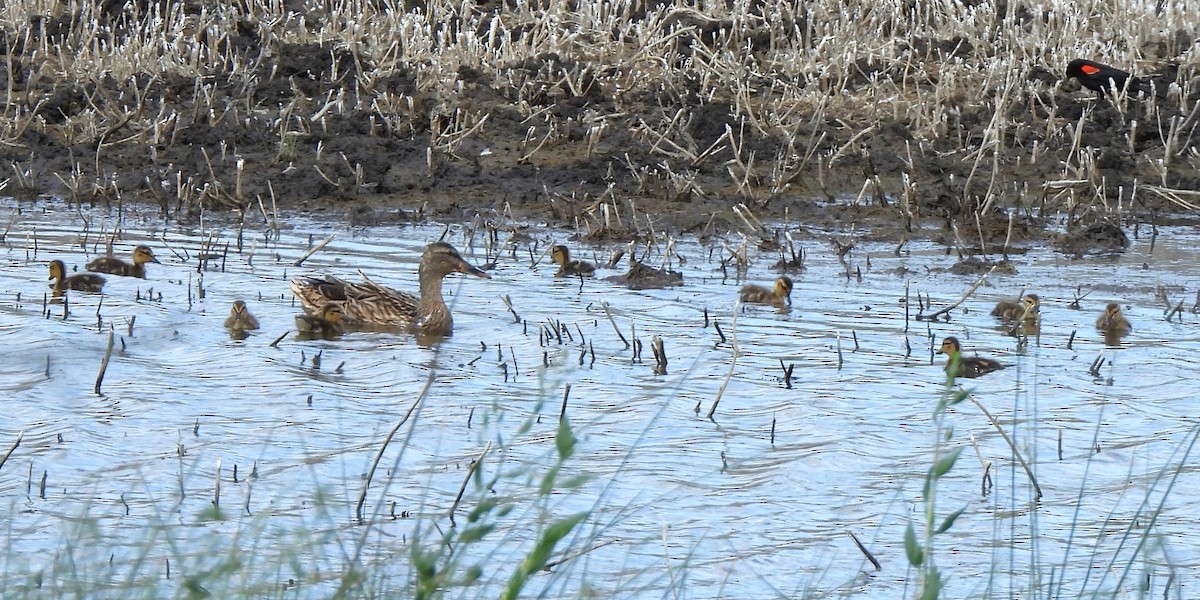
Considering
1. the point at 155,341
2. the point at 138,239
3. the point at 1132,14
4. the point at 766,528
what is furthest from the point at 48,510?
the point at 1132,14

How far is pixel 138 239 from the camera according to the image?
11969 mm

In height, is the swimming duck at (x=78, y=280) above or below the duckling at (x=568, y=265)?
below

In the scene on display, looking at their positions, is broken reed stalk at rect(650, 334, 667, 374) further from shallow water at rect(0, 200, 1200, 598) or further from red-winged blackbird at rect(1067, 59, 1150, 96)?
red-winged blackbird at rect(1067, 59, 1150, 96)

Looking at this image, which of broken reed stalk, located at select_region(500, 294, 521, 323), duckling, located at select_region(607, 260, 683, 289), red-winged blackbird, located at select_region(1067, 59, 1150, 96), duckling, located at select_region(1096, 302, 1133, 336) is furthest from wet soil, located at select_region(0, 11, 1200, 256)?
duckling, located at select_region(1096, 302, 1133, 336)

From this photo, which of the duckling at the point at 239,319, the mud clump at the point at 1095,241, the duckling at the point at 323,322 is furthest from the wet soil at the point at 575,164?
the duckling at the point at 239,319

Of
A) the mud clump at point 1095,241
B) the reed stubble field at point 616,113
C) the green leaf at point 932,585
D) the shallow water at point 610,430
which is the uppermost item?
the reed stubble field at point 616,113

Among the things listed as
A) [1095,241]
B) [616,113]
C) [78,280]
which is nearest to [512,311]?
[78,280]

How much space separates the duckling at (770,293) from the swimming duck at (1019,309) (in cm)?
115

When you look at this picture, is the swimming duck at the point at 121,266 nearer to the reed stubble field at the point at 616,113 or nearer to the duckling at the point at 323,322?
the duckling at the point at 323,322

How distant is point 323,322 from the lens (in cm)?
930

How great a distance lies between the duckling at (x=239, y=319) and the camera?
9.03 metres

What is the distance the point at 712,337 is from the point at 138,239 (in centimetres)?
479

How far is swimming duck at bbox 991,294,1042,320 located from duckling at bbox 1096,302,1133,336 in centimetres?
34

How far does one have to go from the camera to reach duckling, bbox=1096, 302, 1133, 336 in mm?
9016
